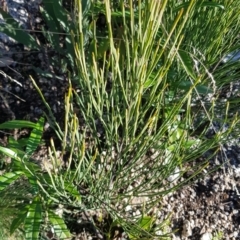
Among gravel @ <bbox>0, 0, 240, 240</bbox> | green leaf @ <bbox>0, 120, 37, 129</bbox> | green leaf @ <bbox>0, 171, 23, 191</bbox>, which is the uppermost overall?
green leaf @ <bbox>0, 120, 37, 129</bbox>

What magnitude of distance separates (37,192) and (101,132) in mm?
540

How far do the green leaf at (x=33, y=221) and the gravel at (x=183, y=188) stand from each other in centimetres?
43

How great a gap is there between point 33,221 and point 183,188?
0.76 metres

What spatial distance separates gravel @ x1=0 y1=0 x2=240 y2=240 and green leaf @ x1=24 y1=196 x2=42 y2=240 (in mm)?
426

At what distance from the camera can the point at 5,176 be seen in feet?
5.06

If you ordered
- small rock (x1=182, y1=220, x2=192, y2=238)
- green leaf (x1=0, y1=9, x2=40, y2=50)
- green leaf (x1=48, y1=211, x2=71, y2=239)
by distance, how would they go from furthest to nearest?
1. small rock (x1=182, y1=220, x2=192, y2=238)
2. green leaf (x1=0, y1=9, x2=40, y2=50)
3. green leaf (x1=48, y1=211, x2=71, y2=239)

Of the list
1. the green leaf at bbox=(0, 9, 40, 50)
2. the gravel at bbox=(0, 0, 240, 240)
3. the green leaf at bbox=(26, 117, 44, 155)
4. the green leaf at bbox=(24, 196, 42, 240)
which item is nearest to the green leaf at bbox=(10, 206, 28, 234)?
the green leaf at bbox=(24, 196, 42, 240)

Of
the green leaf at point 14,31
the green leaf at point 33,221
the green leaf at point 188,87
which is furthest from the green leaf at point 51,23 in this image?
the green leaf at point 33,221

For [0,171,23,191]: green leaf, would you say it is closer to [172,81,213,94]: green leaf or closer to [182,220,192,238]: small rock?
[172,81,213,94]: green leaf

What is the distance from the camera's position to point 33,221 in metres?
1.54

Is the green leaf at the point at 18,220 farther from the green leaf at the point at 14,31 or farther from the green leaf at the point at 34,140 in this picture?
the green leaf at the point at 14,31

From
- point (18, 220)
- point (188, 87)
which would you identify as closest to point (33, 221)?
point (18, 220)

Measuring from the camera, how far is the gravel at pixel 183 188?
2.00 meters

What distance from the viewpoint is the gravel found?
2.00 m
